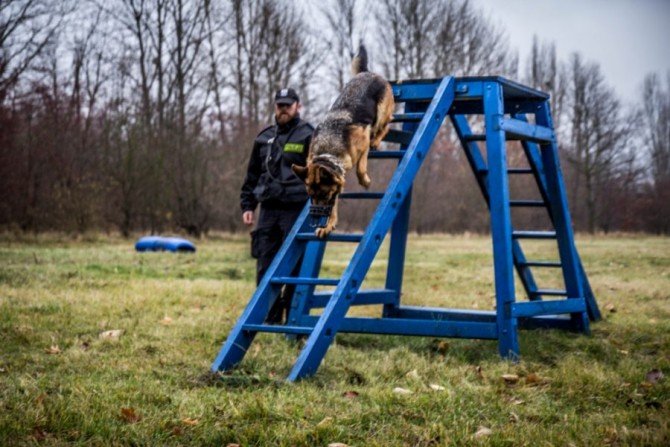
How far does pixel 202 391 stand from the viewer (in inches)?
152

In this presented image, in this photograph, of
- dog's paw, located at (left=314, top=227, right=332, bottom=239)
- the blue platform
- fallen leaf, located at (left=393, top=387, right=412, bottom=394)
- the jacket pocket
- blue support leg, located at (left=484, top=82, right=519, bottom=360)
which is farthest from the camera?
the blue platform

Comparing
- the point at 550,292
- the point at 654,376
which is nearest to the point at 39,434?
the point at 654,376

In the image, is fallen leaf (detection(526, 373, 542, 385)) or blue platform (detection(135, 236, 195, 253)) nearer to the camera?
fallen leaf (detection(526, 373, 542, 385))

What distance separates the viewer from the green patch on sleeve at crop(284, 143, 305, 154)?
6234 mm

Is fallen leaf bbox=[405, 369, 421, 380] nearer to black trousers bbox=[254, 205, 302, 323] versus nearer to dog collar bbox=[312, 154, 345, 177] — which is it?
dog collar bbox=[312, 154, 345, 177]

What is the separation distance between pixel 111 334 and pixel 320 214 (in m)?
2.23

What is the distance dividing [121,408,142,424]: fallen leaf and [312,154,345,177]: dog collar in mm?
2008

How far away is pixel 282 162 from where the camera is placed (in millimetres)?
6434

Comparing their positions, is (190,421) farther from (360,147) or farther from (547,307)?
(547,307)

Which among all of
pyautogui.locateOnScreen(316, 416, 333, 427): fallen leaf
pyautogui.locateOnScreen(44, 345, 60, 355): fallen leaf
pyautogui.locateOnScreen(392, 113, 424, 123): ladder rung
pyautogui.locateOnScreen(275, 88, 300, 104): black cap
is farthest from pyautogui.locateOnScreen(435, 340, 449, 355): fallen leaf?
pyautogui.locateOnScreen(44, 345, 60, 355): fallen leaf

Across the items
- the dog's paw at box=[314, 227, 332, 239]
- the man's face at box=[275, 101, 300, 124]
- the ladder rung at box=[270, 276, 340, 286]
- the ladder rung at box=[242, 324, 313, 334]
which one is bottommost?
the ladder rung at box=[242, 324, 313, 334]

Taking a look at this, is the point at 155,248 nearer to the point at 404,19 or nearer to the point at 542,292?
the point at 542,292

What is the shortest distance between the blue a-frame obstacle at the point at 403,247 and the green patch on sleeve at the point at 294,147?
0.83 metres

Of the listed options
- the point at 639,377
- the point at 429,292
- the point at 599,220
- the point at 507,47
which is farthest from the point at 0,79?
the point at 599,220
